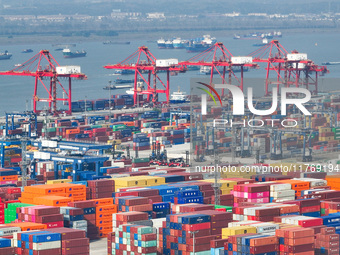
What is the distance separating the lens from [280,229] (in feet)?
137

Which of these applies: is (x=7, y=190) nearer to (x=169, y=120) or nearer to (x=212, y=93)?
(x=212, y=93)

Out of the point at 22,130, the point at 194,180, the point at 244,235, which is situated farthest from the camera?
the point at 22,130

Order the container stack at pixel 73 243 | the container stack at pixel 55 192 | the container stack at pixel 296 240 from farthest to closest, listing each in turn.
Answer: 1. the container stack at pixel 55 192
2. the container stack at pixel 73 243
3. the container stack at pixel 296 240

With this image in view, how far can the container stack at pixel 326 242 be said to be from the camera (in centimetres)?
4264

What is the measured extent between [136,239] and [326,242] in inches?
315

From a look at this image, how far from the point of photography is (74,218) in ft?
158

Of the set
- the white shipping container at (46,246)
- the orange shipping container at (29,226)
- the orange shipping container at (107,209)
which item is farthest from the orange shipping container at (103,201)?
the white shipping container at (46,246)

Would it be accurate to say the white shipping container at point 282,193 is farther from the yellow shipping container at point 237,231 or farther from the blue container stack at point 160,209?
the yellow shipping container at point 237,231

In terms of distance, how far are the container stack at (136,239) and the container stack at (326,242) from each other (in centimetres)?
685

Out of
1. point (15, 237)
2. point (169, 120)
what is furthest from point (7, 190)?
point (169, 120)

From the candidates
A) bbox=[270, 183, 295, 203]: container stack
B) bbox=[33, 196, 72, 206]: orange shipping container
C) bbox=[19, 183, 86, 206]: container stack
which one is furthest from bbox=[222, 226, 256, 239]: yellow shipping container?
bbox=[19, 183, 86, 206]: container stack

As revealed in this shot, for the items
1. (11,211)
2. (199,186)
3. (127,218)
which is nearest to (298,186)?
(199,186)

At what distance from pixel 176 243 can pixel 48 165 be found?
27.5 meters

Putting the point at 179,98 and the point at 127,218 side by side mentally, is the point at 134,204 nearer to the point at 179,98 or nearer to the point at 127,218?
the point at 127,218
